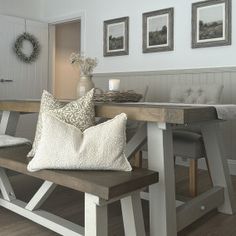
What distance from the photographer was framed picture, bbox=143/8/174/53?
3619 mm

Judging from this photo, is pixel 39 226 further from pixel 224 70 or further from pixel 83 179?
pixel 224 70

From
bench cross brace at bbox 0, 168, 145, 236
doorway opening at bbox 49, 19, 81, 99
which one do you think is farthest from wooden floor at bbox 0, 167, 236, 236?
doorway opening at bbox 49, 19, 81, 99

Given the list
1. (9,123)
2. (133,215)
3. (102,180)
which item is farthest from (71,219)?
(9,123)

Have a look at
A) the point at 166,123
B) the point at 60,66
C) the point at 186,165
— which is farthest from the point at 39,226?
the point at 60,66

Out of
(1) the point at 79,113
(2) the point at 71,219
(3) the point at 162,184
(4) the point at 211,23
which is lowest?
(2) the point at 71,219

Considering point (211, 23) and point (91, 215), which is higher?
point (211, 23)

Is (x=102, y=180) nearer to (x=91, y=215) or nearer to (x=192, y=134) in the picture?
(x=91, y=215)

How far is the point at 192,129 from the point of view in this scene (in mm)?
2664

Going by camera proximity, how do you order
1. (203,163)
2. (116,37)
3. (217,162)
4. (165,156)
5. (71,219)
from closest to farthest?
(165,156) < (71,219) < (217,162) < (203,163) < (116,37)

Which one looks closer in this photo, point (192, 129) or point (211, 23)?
point (192, 129)

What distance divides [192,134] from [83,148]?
116cm

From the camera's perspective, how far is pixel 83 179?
4.42ft

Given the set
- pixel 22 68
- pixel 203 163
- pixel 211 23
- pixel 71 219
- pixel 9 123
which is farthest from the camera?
pixel 22 68

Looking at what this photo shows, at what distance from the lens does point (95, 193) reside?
129cm
